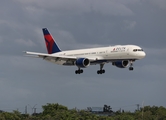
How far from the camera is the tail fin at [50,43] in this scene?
17194cm

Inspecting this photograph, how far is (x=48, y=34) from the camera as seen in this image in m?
180

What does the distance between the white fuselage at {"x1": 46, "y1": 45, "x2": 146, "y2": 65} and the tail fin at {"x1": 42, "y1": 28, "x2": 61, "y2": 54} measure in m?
16.7

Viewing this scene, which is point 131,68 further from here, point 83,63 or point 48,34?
point 48,34

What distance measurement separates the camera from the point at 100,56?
147 m

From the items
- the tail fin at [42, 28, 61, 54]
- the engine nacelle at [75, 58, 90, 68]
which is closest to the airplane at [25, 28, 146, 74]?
the engine nacelle at [75, 58, 90, 68]

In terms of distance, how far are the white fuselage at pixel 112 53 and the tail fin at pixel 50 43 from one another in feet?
54.8

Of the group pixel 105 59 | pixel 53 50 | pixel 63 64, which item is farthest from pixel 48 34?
pixel 105 59

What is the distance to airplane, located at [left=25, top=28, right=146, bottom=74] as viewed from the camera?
141125 mm

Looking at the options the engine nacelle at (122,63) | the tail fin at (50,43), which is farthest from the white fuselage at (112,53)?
the tail fin at (50,43)

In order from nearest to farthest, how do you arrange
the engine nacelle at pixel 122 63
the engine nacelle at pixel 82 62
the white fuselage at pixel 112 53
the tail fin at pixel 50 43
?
the white fuselage at pixel 112 53 → the engine nacelle at pixel 82 62 → the engine nacelle at pixel 122 63 → the tail fin at pixel 50 43

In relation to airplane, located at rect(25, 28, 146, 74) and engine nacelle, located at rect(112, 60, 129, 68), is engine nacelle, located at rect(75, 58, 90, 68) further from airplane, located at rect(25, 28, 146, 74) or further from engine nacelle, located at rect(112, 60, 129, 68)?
engine nacelle, located at rect(112, 60, 129, 68)

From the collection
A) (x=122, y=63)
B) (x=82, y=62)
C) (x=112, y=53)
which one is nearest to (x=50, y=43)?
(x=82, y=62)

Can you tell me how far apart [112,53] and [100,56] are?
4355 millimetres

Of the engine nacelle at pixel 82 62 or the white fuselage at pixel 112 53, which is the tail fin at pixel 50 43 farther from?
the engine nacelle at pixel 82 62
